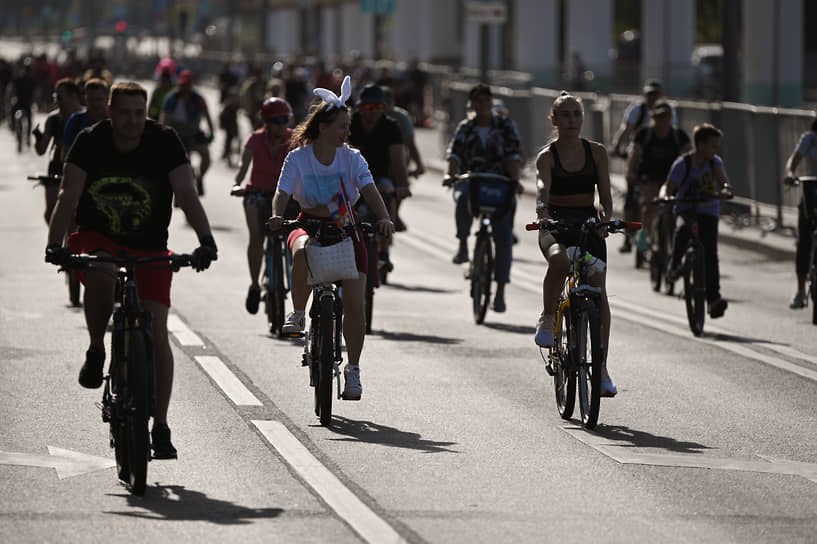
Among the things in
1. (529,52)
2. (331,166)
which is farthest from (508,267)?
(529,52)

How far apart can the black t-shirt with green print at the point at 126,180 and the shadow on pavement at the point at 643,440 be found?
8.93 ft

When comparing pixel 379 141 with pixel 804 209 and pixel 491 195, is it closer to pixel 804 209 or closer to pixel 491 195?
pixel 491 195

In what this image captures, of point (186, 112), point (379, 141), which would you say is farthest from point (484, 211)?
point (186, 112)

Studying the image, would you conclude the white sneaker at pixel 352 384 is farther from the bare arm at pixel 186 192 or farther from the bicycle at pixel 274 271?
the bicycle at pixel 274 271

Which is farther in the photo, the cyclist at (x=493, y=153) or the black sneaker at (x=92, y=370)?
the cyclist at (x=493, y=153)

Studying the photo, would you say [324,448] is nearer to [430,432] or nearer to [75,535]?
[430,432]

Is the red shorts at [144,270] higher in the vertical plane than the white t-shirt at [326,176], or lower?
lower

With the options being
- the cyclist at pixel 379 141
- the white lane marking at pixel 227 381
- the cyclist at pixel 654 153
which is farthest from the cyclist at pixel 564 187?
the cyclist at pixel 654 153

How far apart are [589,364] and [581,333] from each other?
0.61ft

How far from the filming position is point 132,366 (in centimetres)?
789

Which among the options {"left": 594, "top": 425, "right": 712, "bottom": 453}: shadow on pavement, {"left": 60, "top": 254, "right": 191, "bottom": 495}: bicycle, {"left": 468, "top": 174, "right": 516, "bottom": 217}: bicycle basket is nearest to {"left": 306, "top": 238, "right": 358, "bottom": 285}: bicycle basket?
{"left": 594, "top": 425, "right": 712, "bottom": 453}: shadow on pavement

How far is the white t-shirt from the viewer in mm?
10078

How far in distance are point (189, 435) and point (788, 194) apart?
1418cm

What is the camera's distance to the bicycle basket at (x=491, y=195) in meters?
15.0
